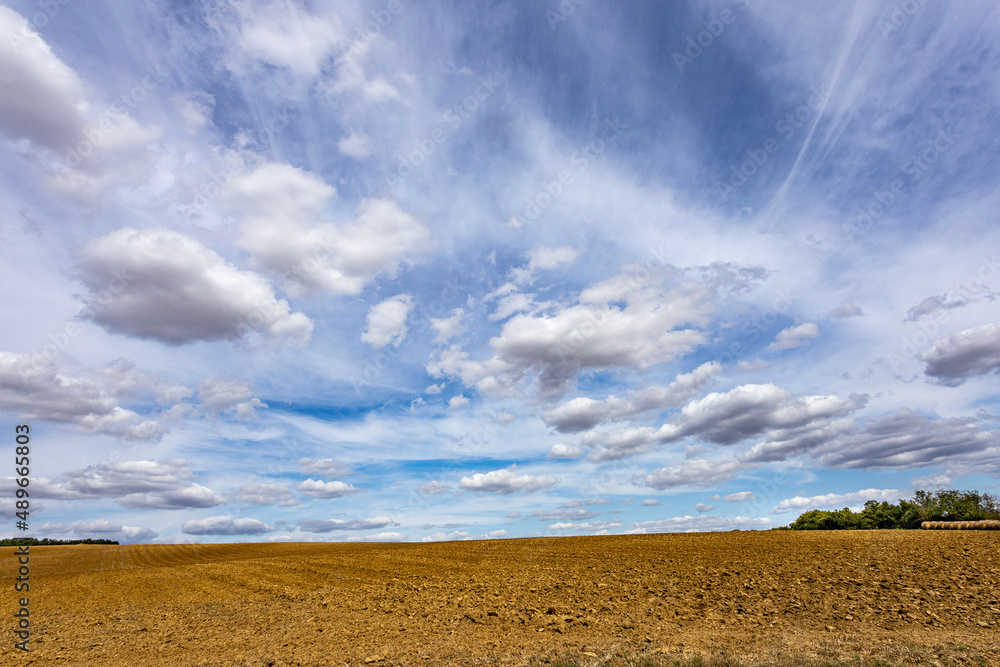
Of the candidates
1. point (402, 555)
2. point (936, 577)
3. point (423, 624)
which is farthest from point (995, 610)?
point (402, 555)

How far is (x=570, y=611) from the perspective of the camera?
19.0 metres

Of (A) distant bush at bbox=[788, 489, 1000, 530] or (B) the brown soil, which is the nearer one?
(B) the brown soil

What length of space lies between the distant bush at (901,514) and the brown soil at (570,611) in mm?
39964

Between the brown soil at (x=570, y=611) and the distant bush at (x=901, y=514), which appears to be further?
the distant bush at (x=901, y=514)

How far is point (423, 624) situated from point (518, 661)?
5936mm

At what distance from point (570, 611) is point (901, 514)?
72.8m

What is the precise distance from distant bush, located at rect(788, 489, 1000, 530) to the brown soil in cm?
3996

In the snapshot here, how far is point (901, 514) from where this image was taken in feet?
222

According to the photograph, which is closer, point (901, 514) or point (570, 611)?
point (570, 611)

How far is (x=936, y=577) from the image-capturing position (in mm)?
20328

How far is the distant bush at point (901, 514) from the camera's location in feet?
214

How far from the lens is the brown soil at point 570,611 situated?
48.3 feet

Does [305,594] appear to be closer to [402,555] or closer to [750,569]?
[402,555]

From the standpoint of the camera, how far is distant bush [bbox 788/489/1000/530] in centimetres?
6531
